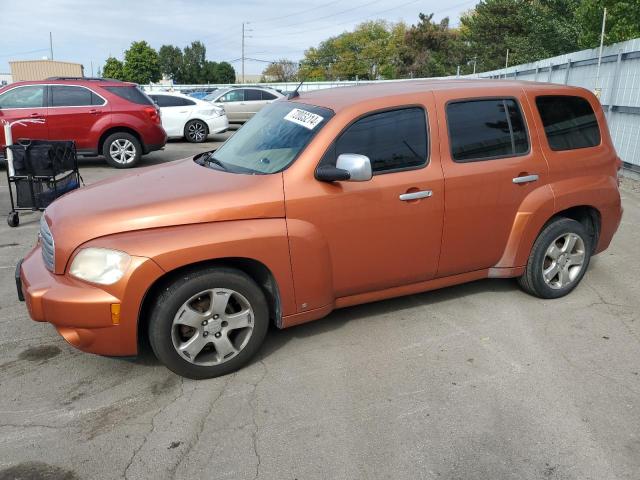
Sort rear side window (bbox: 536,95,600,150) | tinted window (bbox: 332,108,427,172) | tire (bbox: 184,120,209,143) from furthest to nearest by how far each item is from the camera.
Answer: tire (bbox: 184,120,209,143)
rear side window (bbox: 536,95,600,150)
tinted window (bbox: 332,108,427,172)

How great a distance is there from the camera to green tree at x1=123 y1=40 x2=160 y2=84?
70.2m

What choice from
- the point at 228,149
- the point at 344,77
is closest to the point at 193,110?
the point at 228,149

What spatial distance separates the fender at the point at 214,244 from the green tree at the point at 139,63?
73.1m

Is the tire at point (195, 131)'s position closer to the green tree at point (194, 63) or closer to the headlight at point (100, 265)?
the headlight at point (100, 265)

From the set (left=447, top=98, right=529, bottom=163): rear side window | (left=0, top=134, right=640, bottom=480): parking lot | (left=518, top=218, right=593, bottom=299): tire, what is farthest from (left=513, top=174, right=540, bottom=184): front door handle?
(left=0, top=134, right=640, bottom=480): parking lot

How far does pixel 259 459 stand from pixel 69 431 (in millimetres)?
1065

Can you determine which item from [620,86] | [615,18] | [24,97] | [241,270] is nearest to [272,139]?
[241,270]

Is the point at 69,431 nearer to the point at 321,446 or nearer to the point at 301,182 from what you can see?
the point at 321,446

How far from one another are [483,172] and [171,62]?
338ft

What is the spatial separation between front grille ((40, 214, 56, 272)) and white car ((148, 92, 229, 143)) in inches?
527

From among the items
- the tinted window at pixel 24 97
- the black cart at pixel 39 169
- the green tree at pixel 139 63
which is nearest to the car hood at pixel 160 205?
the black cart at pixel 39 169

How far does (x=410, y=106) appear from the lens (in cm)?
394

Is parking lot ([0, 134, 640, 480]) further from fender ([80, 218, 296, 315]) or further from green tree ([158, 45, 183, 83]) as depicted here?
green tree ([158, 45, 183, 83])

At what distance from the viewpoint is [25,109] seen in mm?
10875
